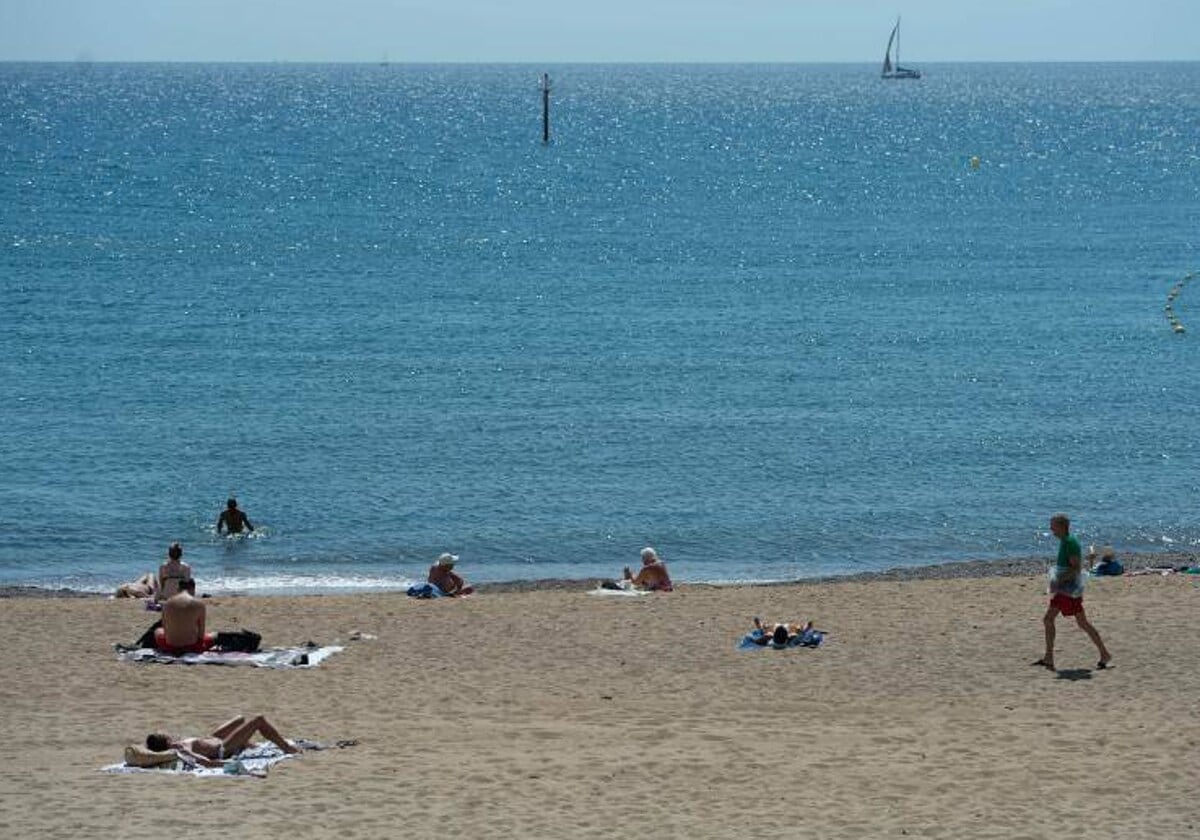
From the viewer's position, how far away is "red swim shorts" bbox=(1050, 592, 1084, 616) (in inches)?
747

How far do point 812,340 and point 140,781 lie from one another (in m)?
38.9

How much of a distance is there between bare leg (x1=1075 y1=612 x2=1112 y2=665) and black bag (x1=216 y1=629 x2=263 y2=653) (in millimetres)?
8327

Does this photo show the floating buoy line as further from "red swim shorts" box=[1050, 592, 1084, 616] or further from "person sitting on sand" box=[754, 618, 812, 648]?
"red swim shorts" box=[1050, 592, 1084, 616]

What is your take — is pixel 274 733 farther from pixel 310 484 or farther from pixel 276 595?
pixel 310 484

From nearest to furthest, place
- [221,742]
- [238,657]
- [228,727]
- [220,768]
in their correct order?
1. [220,768]
2. [221,742]
3. [228,727]
4. [238,657]

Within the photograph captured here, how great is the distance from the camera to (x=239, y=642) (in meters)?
20.0

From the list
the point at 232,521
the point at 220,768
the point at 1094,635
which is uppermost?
the point at 232,521

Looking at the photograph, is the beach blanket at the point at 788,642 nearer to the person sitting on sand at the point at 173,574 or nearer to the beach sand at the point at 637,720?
the beach sand at the point at 637,720

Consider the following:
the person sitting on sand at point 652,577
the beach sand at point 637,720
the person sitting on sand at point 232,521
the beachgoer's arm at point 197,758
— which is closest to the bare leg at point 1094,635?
the beach sand at point 637,720

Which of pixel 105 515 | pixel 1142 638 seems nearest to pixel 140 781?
pixel 1142 638

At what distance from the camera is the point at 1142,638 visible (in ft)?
67.4

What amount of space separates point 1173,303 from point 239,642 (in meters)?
44.9

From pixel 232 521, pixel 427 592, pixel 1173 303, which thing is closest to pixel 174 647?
pixel 427 592

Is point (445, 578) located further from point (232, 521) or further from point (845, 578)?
point (232, 521)
